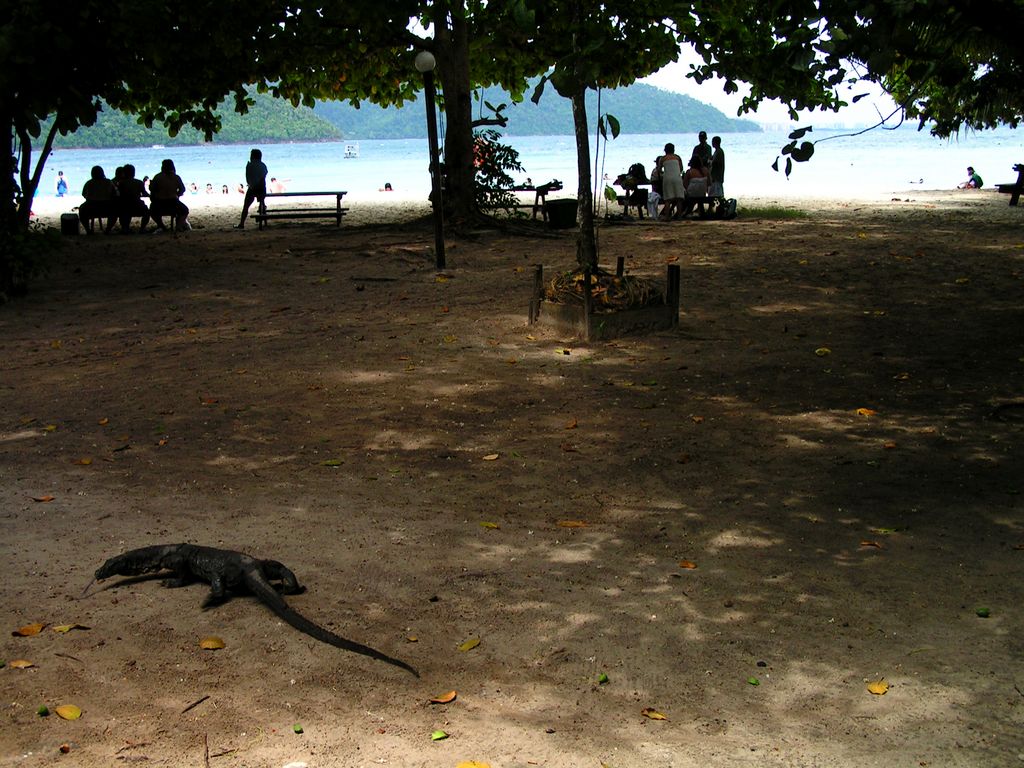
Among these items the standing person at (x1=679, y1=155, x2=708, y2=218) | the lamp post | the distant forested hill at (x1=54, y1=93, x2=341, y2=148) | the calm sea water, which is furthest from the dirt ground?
the distant forested hill at (x1=54, y1=93, x2=341, y2=148)

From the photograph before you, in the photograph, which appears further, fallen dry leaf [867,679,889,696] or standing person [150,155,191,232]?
standing person [150,155,191,232]

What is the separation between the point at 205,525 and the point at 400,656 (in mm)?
1786

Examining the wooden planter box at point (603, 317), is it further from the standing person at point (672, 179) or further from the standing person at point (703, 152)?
the standing person at point (703, 152)

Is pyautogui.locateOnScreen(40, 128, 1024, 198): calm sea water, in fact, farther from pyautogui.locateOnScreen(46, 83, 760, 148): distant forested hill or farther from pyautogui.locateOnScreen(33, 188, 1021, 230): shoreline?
pyautogui.locateOnScreen(46, 83, 760, 148): distant forested hill

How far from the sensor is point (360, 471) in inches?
252

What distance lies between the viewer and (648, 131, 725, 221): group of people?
19.1 m

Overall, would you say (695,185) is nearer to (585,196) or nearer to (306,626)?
(585,196)

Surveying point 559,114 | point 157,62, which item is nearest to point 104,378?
point 157,62

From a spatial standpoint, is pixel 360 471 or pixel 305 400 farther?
pixel 305 400

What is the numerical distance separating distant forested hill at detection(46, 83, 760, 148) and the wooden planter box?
81193 millimetres

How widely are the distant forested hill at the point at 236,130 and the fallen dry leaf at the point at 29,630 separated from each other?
101985 mm

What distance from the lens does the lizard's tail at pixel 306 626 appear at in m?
4.05

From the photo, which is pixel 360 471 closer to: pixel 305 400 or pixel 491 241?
pixel 305 400

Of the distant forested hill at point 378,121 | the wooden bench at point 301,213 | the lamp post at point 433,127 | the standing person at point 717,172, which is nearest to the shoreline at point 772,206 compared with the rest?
the wooden bench at point 301,213
